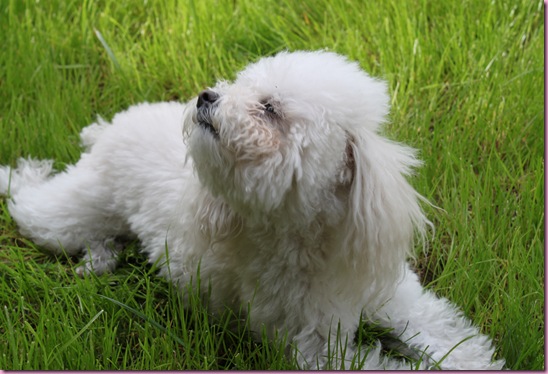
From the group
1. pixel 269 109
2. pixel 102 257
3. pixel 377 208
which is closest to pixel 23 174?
pixel 102 257

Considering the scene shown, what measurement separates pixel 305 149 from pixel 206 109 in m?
0.31

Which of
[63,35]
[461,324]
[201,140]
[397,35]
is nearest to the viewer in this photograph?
[201,140]

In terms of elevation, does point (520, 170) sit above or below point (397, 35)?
below

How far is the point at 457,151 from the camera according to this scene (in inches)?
133

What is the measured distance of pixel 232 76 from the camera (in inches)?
153

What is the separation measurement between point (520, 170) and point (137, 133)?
160cm

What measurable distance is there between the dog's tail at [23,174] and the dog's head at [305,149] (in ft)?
4.54

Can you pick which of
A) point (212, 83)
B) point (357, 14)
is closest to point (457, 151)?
point (357, 14)

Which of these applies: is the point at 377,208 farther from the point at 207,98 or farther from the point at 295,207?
the point at 207,98

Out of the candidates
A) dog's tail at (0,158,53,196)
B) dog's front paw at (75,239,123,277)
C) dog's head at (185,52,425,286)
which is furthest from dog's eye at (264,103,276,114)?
dog's tail at (0,158,53,196)

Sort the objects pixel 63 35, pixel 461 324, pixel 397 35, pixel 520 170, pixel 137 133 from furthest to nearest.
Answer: pixel 63 35
pixel 397 35
pixel 520 170
pixel 137 133
pixel 461 324

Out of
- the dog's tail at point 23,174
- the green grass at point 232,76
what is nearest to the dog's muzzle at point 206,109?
the green grass at point 232,76

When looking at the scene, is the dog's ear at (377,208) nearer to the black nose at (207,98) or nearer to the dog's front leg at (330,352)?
the dog's front leg at (330,352)

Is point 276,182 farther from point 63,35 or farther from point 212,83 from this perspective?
point 63,35
